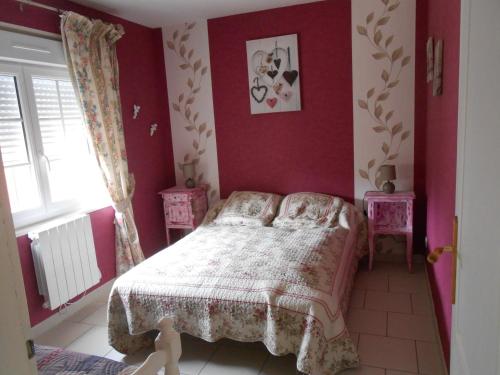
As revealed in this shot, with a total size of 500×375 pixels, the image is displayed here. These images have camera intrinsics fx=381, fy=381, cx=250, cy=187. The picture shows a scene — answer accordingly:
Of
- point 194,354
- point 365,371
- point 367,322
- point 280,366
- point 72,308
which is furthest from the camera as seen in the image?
point 72,308

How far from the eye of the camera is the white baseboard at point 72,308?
107 inches

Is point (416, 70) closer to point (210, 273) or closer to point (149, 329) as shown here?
point (210, 273)

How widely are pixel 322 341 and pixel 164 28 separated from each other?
11.1ft

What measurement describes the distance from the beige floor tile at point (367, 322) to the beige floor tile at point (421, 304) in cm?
24

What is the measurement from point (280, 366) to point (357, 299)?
3.20 feet

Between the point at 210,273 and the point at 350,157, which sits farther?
the point at 350,157

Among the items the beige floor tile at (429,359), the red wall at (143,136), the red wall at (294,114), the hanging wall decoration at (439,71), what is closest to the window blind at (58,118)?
the red wall at (143,136)

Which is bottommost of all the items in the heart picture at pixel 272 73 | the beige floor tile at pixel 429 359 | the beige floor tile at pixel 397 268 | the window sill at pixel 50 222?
the beige floor tile at pixel 429 359

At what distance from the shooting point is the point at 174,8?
3.36 metres

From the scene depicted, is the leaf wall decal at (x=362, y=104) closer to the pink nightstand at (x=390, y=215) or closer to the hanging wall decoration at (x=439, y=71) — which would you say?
the pink nightstand at (x=390, y=215)

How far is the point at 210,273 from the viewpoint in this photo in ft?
7.95

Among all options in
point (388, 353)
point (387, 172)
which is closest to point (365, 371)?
point (388, 353)

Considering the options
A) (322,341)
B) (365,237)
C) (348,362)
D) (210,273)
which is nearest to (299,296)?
(322,341)

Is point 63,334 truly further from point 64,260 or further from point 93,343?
point 64,260
